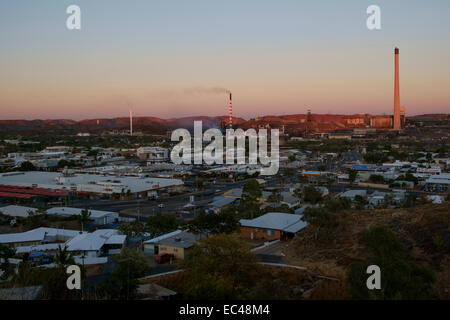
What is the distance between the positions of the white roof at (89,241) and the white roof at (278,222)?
368 cm

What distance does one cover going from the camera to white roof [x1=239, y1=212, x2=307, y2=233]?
10.7m

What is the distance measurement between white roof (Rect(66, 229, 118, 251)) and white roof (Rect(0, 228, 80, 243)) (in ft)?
2.37

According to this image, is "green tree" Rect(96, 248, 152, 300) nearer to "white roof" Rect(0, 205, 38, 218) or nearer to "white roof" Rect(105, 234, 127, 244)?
"white roof" Rect(105, 234, 127, 244)

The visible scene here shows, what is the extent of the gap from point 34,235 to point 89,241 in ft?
6.36

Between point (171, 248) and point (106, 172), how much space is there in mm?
17981

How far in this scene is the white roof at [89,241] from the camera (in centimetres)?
965

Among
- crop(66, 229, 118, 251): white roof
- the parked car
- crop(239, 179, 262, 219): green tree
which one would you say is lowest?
the parked car

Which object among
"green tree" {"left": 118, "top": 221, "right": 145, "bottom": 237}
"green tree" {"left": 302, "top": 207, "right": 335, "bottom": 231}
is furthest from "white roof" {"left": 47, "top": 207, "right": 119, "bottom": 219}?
"green tree" {"left": 302, "top": 207, "right": 335, "bottom": 231}

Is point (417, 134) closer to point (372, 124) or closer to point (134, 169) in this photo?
point (372, 124)

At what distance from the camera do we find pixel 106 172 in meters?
26.1

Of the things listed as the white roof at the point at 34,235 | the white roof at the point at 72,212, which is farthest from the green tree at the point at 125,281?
the white roof at the point at 72,212

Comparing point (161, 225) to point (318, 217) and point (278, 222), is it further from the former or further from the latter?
point (318, 217)

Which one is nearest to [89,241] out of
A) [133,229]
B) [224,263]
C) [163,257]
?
[133,229]
